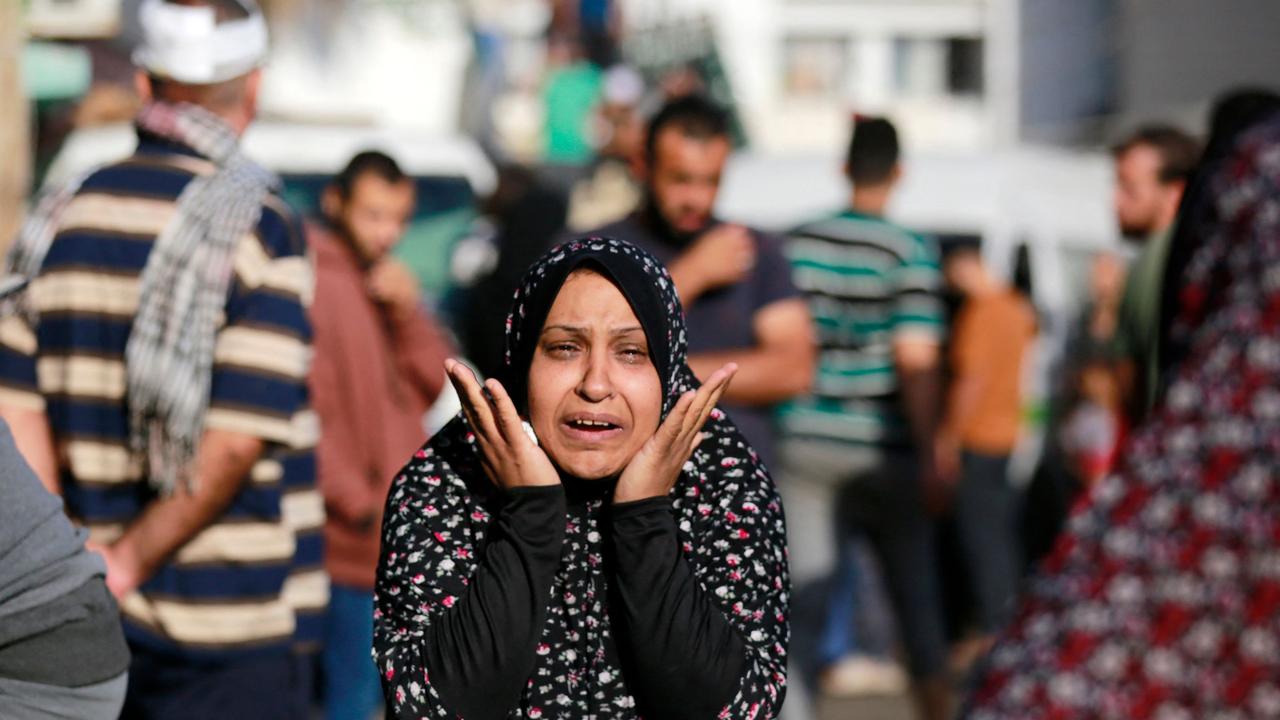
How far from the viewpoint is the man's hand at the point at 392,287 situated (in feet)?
20.4

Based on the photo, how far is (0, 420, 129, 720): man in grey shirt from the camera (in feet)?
9.58

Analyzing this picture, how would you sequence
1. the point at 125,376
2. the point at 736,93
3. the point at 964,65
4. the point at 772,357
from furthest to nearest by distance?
the point at 964,65 → the point at 736,93 → the point at 772,357 → the point at 125,376

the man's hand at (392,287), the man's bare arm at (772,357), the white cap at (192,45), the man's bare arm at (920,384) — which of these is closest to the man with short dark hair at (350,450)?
the man's hand at (392,287)

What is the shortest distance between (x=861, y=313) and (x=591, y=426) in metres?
3.30

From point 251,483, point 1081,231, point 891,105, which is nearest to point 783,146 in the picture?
point 891,105

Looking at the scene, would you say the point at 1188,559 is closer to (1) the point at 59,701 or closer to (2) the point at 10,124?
(1) the point at 59,701

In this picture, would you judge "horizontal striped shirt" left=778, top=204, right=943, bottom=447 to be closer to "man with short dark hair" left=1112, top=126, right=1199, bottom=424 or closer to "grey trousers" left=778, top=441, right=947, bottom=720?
"grey trousers" left=778, top=441, right=947, bottom=720

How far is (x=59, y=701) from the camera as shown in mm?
3045

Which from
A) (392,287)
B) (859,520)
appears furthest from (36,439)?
(859,520)

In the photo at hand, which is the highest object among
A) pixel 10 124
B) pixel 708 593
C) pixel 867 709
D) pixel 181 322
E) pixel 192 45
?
pixel 192 45

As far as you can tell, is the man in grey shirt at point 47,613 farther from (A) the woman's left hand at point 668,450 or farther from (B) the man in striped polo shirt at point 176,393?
(A) the woman's left hand at point 668,450

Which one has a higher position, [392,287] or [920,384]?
[392,287]

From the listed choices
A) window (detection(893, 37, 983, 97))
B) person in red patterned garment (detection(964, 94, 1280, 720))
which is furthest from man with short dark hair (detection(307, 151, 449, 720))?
window (detection(893, 37, 983, 97))

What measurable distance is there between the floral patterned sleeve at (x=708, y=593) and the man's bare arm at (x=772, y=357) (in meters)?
2.00
